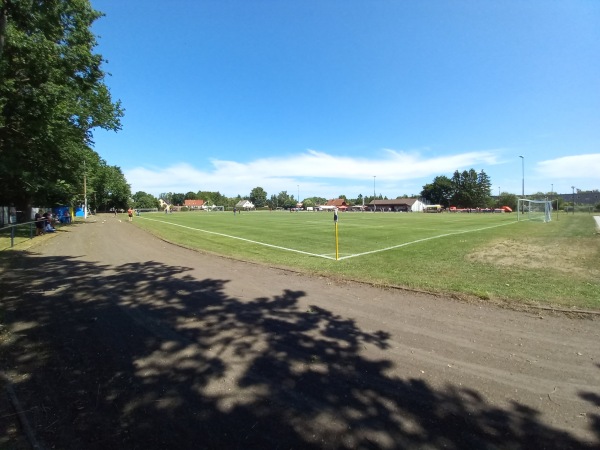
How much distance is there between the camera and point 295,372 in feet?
12.7

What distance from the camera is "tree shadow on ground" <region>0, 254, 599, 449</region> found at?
285cm

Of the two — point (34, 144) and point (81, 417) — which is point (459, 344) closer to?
point (81, 417)

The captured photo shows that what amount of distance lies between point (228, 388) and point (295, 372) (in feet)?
2.66

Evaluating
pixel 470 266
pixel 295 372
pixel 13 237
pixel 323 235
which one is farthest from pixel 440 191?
pixel 295 372

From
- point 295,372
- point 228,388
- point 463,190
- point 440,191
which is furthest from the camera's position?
point 440,191

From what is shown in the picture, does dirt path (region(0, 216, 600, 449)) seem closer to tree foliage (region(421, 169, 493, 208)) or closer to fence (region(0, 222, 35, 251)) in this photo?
fence (region(0, 222, 35, 251))

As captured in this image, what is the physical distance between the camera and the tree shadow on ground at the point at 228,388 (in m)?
2.85

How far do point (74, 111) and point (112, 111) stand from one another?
18.2 feet

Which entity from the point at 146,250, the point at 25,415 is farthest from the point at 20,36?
the point at 25,415

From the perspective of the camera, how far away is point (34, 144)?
16141 millimetres

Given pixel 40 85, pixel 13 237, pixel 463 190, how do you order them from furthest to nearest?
pixel 463 190
pixel 13 237
pixel 40 85

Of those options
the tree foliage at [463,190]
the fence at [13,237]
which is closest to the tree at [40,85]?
the fence at [13,237]

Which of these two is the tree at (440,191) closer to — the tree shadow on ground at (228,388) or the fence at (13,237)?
the fence at (13,237)

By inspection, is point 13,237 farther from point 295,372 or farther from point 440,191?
point 440,191
